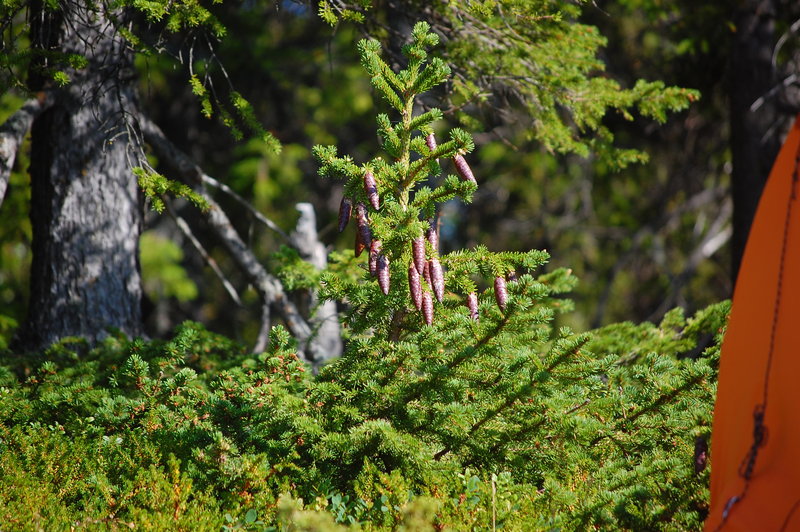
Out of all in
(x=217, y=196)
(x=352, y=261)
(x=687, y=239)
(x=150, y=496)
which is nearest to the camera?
(x=150, y=496)

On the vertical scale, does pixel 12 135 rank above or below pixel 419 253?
above

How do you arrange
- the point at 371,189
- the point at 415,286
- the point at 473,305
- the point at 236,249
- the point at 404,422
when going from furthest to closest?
1. the point at 236,249
2. the point at 404,422
3. the point at 473,305
4. the point at 371,189
5. the point at 415,286

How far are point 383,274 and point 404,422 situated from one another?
0.84m

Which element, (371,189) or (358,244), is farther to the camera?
(358,244)

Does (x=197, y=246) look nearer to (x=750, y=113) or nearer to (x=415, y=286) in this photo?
(x=415, y=286)

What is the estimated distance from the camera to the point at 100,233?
221 inches

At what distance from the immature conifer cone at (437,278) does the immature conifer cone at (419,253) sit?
0.25 feet

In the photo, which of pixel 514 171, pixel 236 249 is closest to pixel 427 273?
pixel 236 249

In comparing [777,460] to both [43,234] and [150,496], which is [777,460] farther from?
[43,234]

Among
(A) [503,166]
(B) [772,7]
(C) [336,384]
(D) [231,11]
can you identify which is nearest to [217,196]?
(D) [231,11]

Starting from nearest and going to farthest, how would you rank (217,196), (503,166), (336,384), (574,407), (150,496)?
1. (150,496)
2. (336,384)
3. (574,407)
4. (217,196)
5. (503,166)

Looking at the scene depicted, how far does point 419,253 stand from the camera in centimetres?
317

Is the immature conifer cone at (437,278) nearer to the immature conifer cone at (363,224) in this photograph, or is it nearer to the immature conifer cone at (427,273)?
the immature conifer cone at (427,273)

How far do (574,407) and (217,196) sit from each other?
11.4 meters
